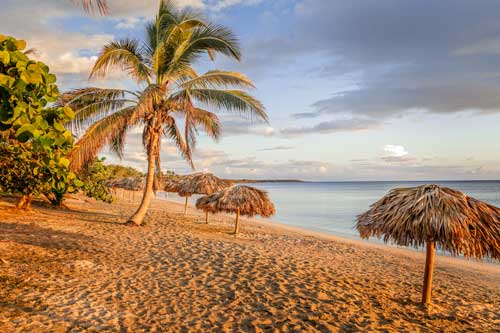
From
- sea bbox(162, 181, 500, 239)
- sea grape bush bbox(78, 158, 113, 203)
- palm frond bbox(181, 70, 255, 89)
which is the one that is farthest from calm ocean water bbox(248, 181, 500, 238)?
sea grape bush bbox(78, 158, 113, 203)

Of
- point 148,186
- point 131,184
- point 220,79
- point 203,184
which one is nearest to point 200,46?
point 220,79

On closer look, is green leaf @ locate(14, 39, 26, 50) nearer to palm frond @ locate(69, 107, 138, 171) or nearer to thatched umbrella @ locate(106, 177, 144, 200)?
palm frond @ locate(69, 107, 138, 171)

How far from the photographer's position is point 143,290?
5.27 meters

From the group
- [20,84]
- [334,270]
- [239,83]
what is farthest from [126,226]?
[20,84]

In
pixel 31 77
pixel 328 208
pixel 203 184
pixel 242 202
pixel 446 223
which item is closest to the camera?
pixel 31 77

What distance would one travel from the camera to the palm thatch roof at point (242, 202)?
1130cm

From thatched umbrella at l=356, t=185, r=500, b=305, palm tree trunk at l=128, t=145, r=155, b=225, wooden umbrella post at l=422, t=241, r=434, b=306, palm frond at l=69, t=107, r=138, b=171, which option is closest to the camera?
thatched umbrella at l=356, t=185, r=500, b=305

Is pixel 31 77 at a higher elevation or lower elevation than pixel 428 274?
higher

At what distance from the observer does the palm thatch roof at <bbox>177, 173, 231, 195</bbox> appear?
1579 centimetres

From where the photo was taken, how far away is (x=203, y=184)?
15922 millimetres

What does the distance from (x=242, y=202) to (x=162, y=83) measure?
178 inches

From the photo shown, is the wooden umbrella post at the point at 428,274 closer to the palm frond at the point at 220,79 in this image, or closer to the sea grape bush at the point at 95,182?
the palm frond at the point at 220,79

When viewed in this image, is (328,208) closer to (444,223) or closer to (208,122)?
(208,122)

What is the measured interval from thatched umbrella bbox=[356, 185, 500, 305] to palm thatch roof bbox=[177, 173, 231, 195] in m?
11.1
